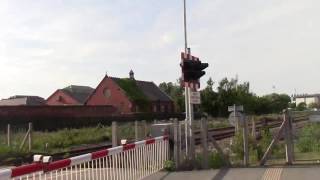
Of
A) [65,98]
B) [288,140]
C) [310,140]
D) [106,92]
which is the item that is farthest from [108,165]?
[65,98]

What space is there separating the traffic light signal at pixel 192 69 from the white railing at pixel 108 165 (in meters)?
1.96

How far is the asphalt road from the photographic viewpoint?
12991 mm

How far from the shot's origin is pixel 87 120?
201 ft

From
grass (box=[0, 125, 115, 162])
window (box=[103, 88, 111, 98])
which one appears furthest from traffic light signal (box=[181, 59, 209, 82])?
window (box=[103, 88, 111, 98])

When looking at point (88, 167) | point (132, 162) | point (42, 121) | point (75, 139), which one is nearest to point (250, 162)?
Result: point (132, 162)

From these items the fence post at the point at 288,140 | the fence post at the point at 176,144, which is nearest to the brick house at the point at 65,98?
the fence post at the point at 176,144

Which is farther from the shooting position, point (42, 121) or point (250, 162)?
point (42, 121)

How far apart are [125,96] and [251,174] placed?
7521cm

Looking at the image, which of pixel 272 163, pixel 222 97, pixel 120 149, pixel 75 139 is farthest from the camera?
pixel 222 97

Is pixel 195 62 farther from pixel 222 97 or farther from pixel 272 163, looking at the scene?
pixel 222 97

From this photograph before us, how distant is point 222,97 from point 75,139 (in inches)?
2284

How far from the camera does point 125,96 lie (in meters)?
88.5

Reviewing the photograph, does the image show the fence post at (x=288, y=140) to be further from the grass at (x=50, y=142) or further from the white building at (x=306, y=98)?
the white building at (x=306, y=98)

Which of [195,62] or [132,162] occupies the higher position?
[195,62]
